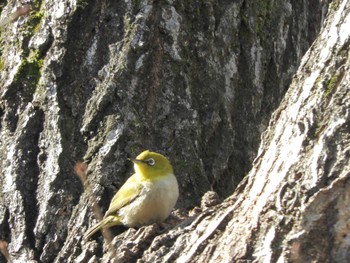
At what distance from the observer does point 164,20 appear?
493 centimetres

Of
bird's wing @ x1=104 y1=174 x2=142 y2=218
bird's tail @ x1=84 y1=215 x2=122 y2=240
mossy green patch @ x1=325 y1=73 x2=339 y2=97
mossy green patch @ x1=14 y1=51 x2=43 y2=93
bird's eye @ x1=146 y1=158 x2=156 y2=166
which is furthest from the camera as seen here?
mossy green patch @ x1=14 y1=51 x2=43 y2=93

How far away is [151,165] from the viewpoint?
15.2ft

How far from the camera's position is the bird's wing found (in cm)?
452

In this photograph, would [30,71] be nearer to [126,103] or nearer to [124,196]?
[126,103]

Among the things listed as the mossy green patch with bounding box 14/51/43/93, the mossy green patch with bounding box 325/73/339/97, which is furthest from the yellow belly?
the mossy green patch with bounding box 325/73/339/97

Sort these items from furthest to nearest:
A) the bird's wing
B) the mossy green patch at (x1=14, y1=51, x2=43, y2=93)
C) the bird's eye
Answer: the mossy green patch at (x1=14, y1=51, x2=43, y2=93), the bird's eye, the bird's wing

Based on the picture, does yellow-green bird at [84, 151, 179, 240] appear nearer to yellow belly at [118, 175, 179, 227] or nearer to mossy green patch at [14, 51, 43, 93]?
yellow belly at [118, 175, 179, 227]

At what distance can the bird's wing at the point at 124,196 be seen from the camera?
4516mm

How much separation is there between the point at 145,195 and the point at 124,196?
1.32 ft

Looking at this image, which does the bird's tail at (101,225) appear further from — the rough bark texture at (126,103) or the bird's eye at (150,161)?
the bird's eye at (150,161)

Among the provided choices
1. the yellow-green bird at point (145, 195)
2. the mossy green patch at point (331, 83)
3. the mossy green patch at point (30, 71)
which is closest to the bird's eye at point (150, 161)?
the yellow-green bird at point (145, 195)

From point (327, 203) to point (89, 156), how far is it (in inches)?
70.2

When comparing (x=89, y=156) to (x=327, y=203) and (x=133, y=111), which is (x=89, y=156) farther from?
(x=327, y=203)

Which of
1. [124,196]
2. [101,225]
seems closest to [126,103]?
[124,196]
